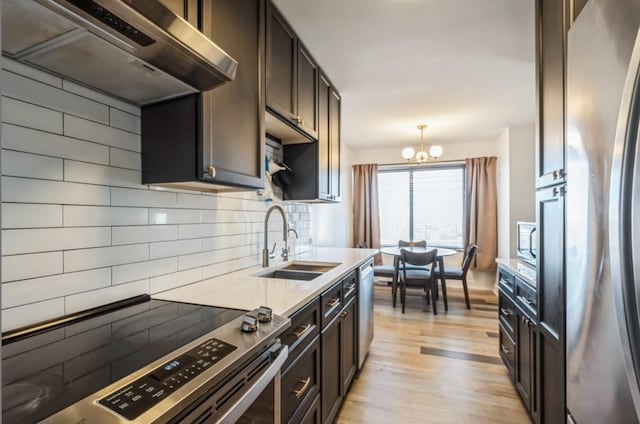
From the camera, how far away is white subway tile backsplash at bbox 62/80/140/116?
111 cm

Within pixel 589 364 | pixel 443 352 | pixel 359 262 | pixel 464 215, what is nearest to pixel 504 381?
pixel 443 352

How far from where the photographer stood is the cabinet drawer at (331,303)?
1.63m

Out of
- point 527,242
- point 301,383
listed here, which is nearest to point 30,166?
point 301,383

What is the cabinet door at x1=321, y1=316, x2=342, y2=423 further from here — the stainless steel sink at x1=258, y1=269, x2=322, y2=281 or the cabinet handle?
the cabinet handle

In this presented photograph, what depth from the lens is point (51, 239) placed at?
1.05m

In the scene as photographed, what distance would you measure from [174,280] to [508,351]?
227cm

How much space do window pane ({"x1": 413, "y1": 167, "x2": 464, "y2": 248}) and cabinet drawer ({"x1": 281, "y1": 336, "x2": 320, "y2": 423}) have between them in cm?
425

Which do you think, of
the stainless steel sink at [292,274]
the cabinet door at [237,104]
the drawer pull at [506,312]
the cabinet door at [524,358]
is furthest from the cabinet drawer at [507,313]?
the cabinet door at [237,104]

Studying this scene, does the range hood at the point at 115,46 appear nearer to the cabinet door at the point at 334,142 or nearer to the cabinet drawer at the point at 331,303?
the cabinet drawer at the point at 331,303

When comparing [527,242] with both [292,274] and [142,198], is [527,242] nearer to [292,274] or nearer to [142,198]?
[292,274]

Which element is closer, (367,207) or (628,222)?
(628,222)

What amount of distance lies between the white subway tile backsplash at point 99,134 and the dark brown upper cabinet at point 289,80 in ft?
2.29

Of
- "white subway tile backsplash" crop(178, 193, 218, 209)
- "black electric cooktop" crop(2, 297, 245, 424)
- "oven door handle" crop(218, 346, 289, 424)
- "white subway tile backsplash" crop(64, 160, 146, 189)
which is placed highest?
"white subway tile backsplash" crop(64, 160, 146, 189)

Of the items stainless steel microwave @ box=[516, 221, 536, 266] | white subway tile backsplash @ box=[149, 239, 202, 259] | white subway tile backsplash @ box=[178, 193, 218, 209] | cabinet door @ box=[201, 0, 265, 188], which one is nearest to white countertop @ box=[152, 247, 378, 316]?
white subway tile backsplash @ box=[149, 239, 202, 259]
